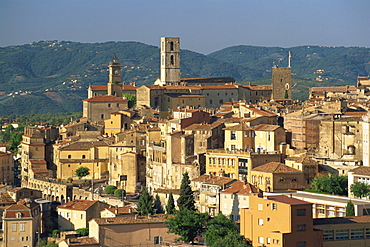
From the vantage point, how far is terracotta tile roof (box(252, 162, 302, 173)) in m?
50.7

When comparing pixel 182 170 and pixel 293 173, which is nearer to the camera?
pixel 293 173

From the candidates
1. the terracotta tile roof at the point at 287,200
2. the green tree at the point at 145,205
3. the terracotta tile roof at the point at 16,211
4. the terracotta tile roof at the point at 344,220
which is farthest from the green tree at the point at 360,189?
the terracotta tile roof at the point at 16,211

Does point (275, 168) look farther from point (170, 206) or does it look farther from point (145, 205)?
point (145, 205)

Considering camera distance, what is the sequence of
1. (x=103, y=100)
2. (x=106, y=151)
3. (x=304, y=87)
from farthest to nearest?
(x=304, y=87) → (x=103, y=100) → (x=106, y=151)

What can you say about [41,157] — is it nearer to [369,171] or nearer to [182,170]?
[182,170]

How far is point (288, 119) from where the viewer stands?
5997 centimetres

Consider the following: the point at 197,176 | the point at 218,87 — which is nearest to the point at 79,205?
the point at 197,176

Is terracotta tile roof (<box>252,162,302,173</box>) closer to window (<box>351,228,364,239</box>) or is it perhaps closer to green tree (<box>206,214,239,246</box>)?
green tree (<box>206,214,239,246</box>)

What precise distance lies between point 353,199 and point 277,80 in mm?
41322

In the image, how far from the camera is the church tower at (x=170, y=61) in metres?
97.6

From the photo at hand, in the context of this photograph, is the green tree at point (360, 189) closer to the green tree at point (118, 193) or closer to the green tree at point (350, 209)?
the green tree at point (350, 209)

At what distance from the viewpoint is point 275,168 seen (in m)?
50.8

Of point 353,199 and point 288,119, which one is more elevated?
point 288,119

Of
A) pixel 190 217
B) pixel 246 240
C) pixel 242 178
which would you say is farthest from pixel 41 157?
pixel 246 240
